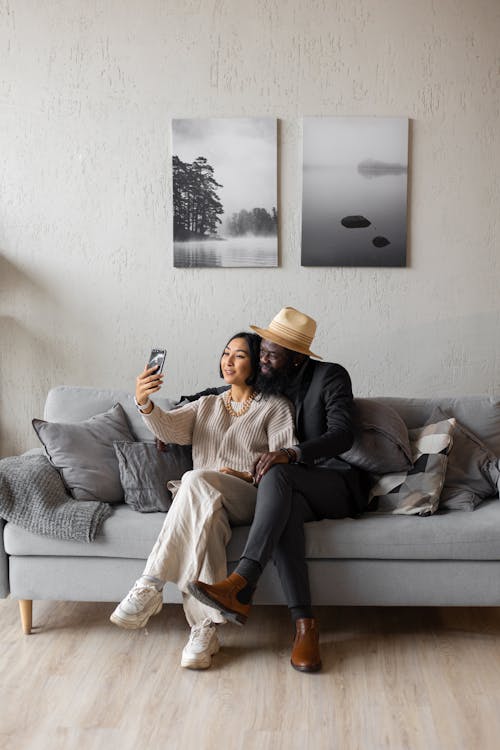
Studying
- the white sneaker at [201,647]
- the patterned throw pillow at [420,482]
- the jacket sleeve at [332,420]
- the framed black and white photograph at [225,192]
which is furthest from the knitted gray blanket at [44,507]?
the framed black and white photograph at [225,192]

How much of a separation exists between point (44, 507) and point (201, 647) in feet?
2.28

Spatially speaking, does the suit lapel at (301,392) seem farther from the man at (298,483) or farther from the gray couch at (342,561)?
the gray couch at (342,561)

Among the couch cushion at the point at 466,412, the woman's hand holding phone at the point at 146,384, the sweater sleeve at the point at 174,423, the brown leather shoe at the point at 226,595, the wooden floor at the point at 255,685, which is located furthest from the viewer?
the couch cushion at the point at 466,412

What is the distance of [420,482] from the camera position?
9.42 ft

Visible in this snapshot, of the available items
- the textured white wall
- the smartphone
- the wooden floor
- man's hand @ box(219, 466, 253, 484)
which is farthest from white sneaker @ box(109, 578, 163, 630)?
the textured white wall

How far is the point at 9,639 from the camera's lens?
274cm

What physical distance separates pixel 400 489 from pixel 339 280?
130 cm

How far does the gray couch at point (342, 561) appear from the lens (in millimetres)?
2693

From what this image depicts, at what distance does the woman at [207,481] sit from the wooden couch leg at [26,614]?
362 mm

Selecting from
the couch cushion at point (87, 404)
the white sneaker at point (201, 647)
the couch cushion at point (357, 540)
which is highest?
the couch cushion at point (87, 404)

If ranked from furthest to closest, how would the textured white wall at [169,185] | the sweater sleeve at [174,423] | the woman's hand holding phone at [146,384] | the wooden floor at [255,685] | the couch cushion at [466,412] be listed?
the textured white wall at [169,185]
the couch cushion at [466,412]
the sweater sleeve at [174,423]
the woman's hand holding phone at [146,384]
the wooden floor at [255,685]

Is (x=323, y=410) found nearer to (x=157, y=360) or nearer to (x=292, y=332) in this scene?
(x=292, y=332)

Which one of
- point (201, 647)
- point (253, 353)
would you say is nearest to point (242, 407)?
point (253, 353)

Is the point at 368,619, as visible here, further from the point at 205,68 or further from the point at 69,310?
the point at 205,68
